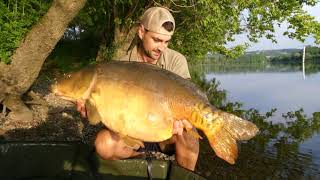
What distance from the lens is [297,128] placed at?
418 inches

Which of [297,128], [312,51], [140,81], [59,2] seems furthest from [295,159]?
[312,51]

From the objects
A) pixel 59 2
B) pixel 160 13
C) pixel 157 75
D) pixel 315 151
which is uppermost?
pixel 59 2

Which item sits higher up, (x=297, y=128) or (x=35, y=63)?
(x=35, y=63)

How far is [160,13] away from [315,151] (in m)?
5.74

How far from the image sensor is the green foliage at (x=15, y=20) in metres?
7.79

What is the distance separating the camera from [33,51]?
275 inches

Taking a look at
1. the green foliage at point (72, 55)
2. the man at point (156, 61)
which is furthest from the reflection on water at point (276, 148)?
the green foliage at point (72, 55)

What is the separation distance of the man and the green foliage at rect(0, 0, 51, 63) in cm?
416

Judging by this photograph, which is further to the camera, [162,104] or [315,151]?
[315,151]

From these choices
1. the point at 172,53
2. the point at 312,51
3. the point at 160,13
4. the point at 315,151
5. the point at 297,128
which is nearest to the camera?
the point at 160,13

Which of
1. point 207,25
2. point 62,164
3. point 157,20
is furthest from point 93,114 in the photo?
point 207,25

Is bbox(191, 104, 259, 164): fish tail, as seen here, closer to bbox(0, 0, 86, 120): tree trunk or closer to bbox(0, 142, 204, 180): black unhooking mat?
bbox(0, 142, 204, 180): black unhooking mat

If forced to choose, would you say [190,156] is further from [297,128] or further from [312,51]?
[312,51]

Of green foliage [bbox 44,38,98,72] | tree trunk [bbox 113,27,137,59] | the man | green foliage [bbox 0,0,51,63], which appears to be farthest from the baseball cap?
green foliage [bbox 44,38,98,72]
